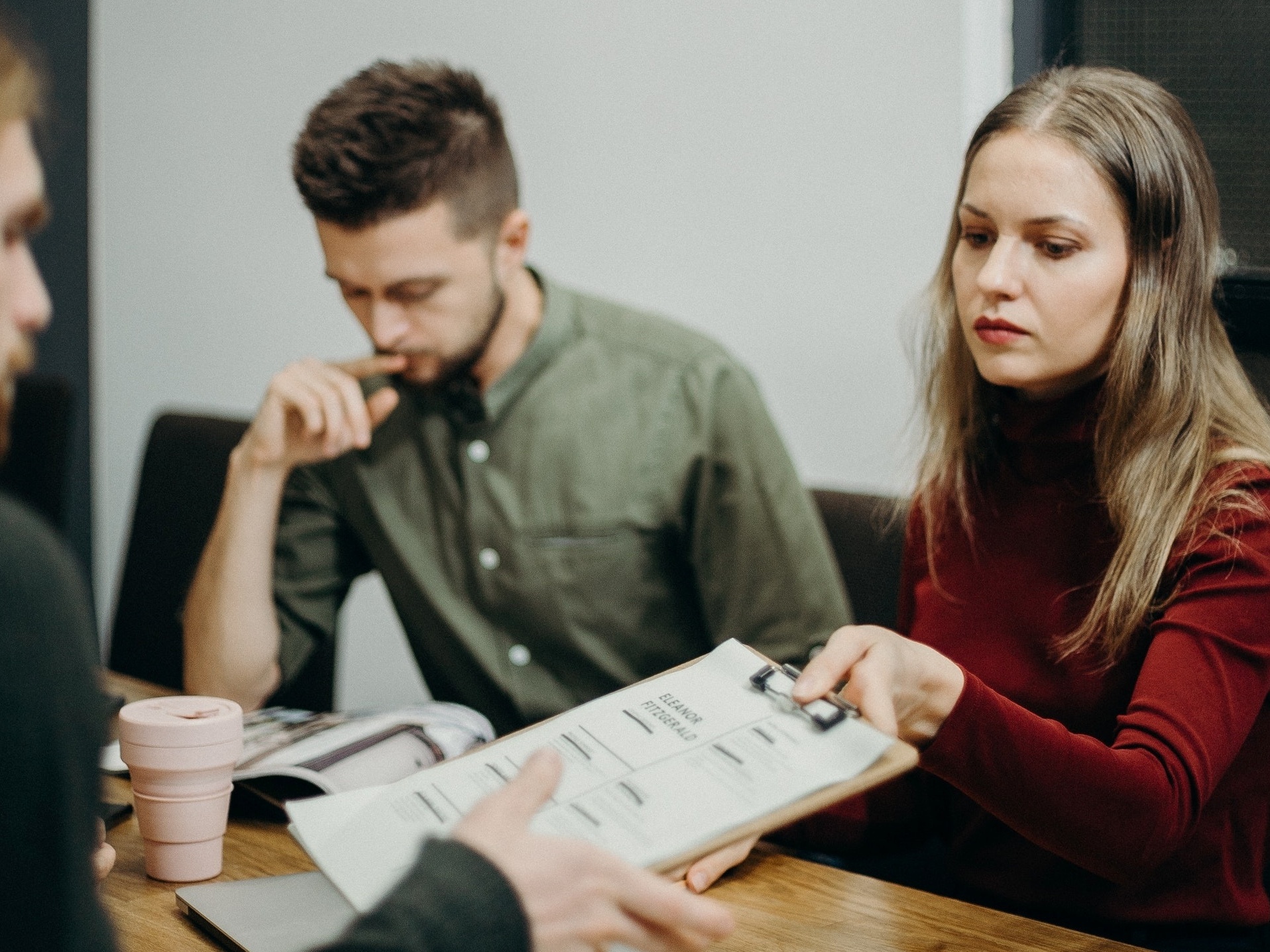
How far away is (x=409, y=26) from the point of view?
2381mm

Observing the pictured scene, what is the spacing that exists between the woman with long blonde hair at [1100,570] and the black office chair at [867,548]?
0.70ft

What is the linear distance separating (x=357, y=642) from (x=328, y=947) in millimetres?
2102

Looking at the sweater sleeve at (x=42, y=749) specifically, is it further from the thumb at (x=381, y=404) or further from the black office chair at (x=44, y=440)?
the black office chair at (x=44, y=440)

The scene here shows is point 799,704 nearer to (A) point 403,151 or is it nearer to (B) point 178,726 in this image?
(B) point 178,726

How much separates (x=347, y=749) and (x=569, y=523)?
0.51m

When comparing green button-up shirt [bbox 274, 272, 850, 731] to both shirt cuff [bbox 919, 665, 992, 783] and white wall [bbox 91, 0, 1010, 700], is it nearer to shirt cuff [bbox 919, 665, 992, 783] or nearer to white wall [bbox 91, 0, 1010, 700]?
white wall [bbox 91, 0, 1010, 700]

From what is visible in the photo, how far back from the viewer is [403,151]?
4.59 ft

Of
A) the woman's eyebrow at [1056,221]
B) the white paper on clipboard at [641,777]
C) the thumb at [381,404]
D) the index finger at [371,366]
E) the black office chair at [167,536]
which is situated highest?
the woman's eyebrow at [1056,221]

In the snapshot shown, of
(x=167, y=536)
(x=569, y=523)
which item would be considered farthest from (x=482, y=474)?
(x=167, y=536)

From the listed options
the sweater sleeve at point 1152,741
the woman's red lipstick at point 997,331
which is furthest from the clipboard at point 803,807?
the woman's red lipstick at point 997,331

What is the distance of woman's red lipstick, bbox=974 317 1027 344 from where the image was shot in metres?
1.07

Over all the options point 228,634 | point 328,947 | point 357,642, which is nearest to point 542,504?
point 228,634

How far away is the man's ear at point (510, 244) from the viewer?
1511mm

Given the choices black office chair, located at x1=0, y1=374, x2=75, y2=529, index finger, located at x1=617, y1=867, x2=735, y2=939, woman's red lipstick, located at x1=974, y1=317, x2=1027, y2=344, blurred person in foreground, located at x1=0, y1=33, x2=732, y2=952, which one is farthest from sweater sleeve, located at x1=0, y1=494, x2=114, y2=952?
black office chair, located at x1=0, y1=374, x2=75, y2=529
